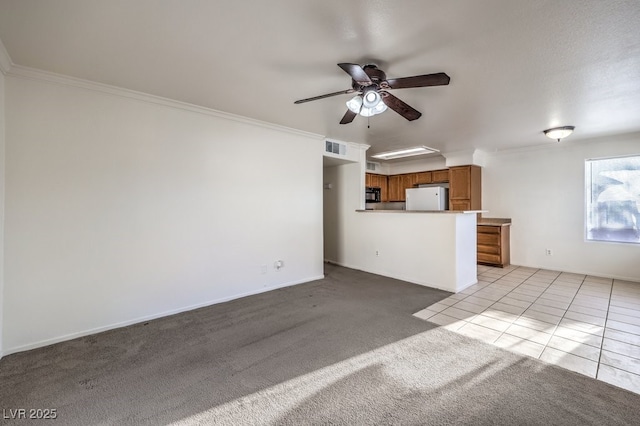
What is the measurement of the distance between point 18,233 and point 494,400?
398 cm

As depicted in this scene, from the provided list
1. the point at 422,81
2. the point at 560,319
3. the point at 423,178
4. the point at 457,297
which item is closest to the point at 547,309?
the point at 560,319

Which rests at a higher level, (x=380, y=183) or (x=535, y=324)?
(x=380, y=183)

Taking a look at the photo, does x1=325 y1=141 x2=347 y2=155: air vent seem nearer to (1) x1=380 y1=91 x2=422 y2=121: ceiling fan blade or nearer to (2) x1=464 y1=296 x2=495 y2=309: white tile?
(1) x1=380 y1=91 x2=422 y2=121: ceiling fan blade

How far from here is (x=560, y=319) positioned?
9.62 feet

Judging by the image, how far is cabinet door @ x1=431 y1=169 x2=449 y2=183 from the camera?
250 inches

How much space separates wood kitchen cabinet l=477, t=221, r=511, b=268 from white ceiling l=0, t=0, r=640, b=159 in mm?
2660

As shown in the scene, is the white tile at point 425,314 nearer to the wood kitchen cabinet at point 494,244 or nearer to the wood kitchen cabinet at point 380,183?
the wood kitchen cabinet at point 494,244

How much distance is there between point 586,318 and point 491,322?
1.13 metres


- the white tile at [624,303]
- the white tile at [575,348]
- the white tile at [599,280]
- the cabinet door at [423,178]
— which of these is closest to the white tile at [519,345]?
the white tile at [575,348]

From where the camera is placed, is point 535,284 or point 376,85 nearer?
point 376,85

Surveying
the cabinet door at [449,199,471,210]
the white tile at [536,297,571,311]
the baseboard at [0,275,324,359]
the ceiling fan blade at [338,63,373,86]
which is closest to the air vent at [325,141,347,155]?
the baseboard at [0,275,324,359]

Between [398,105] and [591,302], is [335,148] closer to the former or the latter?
[398,105]

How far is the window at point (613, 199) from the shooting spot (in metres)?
4.45

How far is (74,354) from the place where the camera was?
2291 mm
